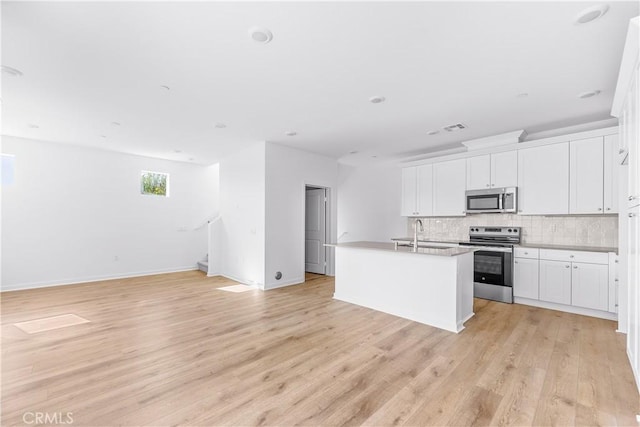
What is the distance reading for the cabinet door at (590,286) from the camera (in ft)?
12.0

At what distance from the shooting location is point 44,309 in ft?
13.4

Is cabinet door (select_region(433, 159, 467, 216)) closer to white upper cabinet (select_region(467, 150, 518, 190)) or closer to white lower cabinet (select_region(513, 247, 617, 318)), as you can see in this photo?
white upper cabinet (select_region(467, 150, 518, 190))

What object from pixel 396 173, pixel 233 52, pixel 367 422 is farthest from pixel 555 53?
pixel 396 173

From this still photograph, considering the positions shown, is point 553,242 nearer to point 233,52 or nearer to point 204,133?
point 233,52

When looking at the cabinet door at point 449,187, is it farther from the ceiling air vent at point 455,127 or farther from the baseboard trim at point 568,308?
the baseboard trim at point 568,308

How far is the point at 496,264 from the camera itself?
4469mm

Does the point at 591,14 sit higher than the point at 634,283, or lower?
higher

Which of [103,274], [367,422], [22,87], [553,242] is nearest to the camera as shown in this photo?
[367,422]

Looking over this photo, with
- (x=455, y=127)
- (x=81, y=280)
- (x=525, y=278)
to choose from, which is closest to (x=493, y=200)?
(x=525, y=278)

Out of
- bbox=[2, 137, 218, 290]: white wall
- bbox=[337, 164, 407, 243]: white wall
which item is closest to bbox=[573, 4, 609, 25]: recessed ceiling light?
bbox=[337, 164, 407, 243]: white wall

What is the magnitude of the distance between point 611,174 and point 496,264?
1.85 metres

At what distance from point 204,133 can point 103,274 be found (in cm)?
394

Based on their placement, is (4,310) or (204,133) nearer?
(4,310)

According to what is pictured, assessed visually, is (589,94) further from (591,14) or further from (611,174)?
(591,14)
